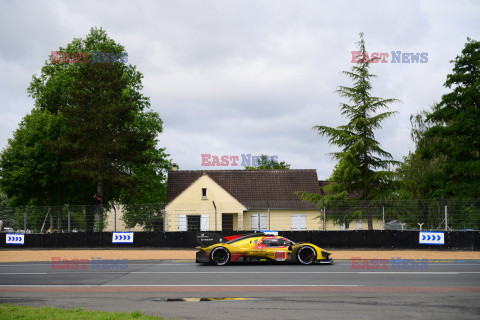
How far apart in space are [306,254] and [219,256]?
2.80 m

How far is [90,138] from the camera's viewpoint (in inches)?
1439

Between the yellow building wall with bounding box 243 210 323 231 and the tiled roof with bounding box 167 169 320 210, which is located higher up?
the tiled roof with bounding box 167 169 320 210

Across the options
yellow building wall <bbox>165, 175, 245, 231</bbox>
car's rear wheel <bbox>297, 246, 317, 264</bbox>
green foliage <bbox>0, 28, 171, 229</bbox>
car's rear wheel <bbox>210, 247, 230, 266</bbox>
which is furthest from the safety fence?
yellow building wall <bbox>165, 175, 245, 231</bbox>

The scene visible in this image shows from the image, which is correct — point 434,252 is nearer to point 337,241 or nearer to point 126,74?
point 337,241

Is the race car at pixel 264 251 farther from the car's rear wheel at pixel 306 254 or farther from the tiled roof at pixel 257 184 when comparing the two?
the tiled roof at pixel 257 184

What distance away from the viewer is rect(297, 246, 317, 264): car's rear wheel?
15328 mm

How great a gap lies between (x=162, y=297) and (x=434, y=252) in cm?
1483

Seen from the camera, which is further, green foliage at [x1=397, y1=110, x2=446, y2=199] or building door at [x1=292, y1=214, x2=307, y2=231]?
building door at [x1=292, y1=214, x2=307, y2=231]

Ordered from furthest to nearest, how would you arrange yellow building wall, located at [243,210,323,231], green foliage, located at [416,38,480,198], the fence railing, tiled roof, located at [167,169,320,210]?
tiled roof, located at [167,169,320,210]
yellow building wall, located at [243,210,323,231]
green foliage, located at [416,38,480,198]
the fence railing

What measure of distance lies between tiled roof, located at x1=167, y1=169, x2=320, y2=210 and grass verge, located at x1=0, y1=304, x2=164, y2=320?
115ft

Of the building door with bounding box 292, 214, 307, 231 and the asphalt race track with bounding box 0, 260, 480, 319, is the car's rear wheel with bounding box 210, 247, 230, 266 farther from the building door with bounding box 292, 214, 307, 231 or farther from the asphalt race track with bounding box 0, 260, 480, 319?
the building door with bounding box 292, 214, 307, 231

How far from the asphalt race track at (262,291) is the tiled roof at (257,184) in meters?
28.8

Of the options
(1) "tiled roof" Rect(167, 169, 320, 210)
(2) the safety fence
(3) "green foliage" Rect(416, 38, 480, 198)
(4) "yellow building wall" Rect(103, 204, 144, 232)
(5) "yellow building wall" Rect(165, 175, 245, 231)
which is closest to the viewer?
(2) the safety fence

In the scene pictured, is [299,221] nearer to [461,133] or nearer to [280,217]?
[280,217]
